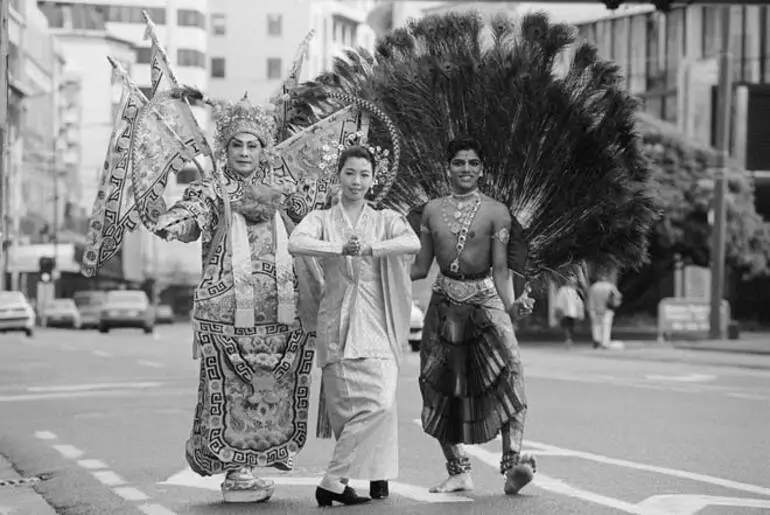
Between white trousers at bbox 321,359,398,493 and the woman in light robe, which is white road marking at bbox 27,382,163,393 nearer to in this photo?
the woman in light robe

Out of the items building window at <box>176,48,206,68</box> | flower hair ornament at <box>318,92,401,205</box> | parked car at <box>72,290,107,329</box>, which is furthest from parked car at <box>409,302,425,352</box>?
parked car at <box>72,290,107,329</box>

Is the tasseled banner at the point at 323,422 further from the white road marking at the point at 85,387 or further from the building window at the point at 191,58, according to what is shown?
the building window at the point at 191,58

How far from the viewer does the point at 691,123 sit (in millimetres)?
59625

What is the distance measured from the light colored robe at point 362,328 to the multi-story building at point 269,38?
1.07 meters

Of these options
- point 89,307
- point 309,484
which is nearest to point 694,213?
point 89,307

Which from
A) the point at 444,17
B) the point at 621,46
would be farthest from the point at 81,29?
the point at 444,17

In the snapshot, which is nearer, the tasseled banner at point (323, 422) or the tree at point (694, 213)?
the tasseled banner at point (323, 422)

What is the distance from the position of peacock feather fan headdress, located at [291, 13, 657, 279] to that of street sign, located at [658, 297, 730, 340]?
96.1ft

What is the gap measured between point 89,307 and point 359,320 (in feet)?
201

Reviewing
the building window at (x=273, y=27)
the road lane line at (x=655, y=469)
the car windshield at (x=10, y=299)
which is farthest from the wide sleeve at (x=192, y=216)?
the car windshield at (x=10, y=299)

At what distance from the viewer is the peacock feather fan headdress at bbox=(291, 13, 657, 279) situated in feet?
34.0

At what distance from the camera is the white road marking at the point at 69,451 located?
40.4 ft

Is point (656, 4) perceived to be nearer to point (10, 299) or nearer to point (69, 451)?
point (69, 451)

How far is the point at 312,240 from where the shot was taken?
9.11 m
